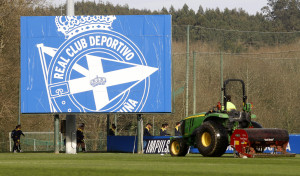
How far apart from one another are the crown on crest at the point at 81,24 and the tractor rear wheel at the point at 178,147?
830 centimetres

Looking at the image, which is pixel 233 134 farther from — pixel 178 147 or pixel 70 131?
pixel 70 131

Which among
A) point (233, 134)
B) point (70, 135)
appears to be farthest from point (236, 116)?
point (70, 135)

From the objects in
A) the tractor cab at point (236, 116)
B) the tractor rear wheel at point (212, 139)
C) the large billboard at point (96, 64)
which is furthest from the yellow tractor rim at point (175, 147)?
the large billboard at point (96, 64)

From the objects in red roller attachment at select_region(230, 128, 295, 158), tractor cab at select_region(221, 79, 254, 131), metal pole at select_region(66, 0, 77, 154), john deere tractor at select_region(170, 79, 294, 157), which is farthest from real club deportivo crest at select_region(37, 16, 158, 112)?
red roller attachment at select_region(230, 128, 295, 158)

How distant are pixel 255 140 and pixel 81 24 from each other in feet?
39.9

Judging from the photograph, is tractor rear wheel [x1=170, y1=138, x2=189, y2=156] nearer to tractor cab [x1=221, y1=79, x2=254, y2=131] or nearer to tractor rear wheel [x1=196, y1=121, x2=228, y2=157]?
tractor rear wheel [x1=196, y1=121, x2=228, y2=157]

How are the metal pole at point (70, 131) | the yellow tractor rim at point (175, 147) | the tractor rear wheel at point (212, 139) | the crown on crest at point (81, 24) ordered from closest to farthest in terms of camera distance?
the tractor rear wheel at point (212, 139)
the yellow tractor rim at point (175, 147)
the crown on crest at point (81, 24)
the metal pole at point (70, 131)

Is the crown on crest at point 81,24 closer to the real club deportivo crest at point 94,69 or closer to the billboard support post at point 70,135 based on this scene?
the real club deportivo crest at point 94,69

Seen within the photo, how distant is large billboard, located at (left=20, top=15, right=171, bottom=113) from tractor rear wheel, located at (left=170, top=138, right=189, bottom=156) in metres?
6.14

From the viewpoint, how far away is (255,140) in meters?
23.0

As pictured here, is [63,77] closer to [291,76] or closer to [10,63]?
[10,63]

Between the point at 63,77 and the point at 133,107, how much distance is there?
3.27m

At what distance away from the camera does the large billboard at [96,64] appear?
3206 cm

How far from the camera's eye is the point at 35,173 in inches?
572
